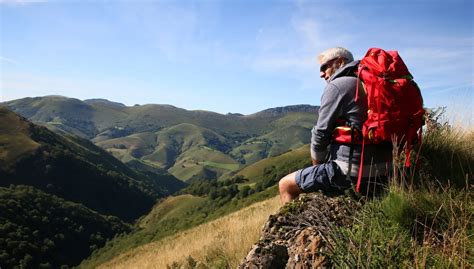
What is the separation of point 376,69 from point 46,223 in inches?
4697

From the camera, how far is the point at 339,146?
450 centimetres

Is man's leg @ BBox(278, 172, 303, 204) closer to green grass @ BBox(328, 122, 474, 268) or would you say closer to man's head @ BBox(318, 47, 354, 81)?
green grass @ BBox(328, 122, 474, 268)

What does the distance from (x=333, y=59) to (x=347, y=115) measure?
894 mm

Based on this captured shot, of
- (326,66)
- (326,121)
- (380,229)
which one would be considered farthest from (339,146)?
(380,229)

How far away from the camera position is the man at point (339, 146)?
14.0ft

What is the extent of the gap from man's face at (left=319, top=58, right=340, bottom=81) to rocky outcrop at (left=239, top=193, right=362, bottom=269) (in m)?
1.55

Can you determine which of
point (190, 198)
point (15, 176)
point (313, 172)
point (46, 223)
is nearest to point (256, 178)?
point (190, 198)

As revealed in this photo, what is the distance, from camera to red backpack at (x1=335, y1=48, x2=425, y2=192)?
4.02 meters

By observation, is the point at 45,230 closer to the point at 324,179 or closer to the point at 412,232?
the point at 324,179

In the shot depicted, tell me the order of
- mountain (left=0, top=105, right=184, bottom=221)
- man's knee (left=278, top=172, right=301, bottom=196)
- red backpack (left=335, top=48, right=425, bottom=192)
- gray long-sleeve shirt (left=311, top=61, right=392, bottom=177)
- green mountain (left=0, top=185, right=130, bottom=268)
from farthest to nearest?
1. mountain (left=0, top=105, right=184, bottom=221)
2. green mountain (left=0, top=185, right=130, bottom=268)
3. man's knee (left=278, top=172, right=301, bottom=196)
4. gray long-sleeve shirt (left=311, top=61, right=392, bottom=177)
5. red backpack (left=335, top=48, right=425, bottom=192)

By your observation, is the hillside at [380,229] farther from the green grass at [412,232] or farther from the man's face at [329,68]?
the man's face at [329,68]

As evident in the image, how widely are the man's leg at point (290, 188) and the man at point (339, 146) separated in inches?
4.7

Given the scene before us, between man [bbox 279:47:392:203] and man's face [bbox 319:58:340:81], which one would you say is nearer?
man [bbox 279:47:392:203]

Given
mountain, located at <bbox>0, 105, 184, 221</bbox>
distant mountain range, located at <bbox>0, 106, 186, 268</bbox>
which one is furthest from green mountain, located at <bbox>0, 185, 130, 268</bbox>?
mountain, located at <bbox>0, 105, 184, 221</bbox>
